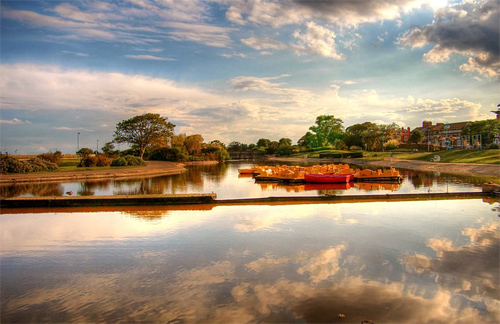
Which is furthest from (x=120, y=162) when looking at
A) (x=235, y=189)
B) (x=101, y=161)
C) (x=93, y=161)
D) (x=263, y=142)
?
(x=263, y=142)

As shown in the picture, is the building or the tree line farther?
the building

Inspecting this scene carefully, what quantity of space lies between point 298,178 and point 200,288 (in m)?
26.6

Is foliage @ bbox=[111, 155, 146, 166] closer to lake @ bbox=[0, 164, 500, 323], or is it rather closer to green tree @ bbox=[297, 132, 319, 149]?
lake @ bbox=[0, 164, 500, 323]

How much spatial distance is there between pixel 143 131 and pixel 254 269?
71.9 meters

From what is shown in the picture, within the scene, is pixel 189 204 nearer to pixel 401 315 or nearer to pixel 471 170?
pixel 401 315

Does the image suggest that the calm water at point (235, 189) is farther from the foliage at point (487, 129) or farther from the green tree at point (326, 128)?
the green tree at point (326, 128)

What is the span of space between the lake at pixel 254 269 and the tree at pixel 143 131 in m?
62.1

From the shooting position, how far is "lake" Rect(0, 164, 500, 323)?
6.32 meters

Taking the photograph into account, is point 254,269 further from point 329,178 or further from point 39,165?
point 39,165

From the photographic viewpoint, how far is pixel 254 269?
831 centimetres

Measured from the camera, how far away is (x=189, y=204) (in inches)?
711

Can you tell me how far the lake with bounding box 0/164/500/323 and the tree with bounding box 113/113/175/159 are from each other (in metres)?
62.1

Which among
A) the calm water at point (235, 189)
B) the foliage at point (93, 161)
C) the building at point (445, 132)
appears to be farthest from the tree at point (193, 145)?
the building at point (445, 132)

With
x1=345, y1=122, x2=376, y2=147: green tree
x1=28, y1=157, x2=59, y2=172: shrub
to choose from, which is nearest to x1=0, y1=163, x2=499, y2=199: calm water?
x1=28, y1=157, x2=59, y2=172: shrub
